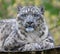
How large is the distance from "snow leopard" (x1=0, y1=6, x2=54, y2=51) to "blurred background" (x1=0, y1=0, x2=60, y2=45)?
2218 millimetres

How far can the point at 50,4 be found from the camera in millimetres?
8477

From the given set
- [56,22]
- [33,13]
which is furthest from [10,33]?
[56,22]

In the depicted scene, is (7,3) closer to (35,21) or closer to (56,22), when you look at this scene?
(56,22)

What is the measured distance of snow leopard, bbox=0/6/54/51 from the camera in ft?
16.2

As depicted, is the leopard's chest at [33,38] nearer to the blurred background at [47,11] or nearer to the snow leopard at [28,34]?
the snow leopard at [28,34]

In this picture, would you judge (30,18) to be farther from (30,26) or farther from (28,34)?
(28,34)

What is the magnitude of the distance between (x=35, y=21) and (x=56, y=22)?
9.60ft

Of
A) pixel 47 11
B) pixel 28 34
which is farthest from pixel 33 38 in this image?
pixel 47 11

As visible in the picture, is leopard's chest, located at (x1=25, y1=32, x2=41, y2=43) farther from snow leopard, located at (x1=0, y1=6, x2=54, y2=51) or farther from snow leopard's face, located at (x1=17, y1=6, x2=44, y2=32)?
snow leopard's face, located at (x1=17, y1=6, x2=44, y2=32)

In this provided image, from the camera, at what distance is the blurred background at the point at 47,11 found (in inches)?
300

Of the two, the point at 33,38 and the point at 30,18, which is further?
the point at 33,38

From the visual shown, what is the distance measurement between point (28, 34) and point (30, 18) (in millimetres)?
285

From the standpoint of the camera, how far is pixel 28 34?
5066 mm

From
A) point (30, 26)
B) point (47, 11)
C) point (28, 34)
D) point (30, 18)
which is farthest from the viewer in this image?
point (47, 11)
